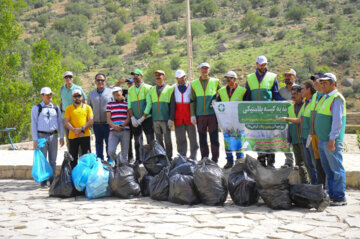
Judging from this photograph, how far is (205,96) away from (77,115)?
8.40ft

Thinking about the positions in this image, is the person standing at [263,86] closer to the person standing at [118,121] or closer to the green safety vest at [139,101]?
the green safety vest at [139,101]

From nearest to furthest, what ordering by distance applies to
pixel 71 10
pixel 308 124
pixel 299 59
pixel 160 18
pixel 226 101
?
1. pixel 308 124
2. pixel 226 101
3. pixel 299 59
4. pixel 160 18
5. pixel 71 10

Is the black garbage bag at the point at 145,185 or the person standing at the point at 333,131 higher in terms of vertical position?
the person standing at the point at 333,131

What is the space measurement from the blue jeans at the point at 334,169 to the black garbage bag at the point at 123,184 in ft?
10.4

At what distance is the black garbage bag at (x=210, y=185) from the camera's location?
276 inches

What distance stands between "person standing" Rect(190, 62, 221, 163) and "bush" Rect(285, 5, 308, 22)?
43.1 meters

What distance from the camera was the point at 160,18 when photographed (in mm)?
61781

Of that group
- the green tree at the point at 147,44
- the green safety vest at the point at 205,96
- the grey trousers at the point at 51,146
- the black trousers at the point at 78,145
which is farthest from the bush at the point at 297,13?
the grey trousers at the point at 51,146

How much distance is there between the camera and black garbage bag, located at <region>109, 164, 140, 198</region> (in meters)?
7.74

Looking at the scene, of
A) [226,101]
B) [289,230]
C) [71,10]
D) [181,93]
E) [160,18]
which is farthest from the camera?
[71,10]

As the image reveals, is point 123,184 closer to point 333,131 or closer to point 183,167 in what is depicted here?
point 183,167

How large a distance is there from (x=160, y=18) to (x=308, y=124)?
56586 mm

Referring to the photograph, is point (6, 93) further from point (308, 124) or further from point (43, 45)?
point (308, 124)

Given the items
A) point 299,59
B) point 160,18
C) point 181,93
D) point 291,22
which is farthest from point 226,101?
point 160,18
